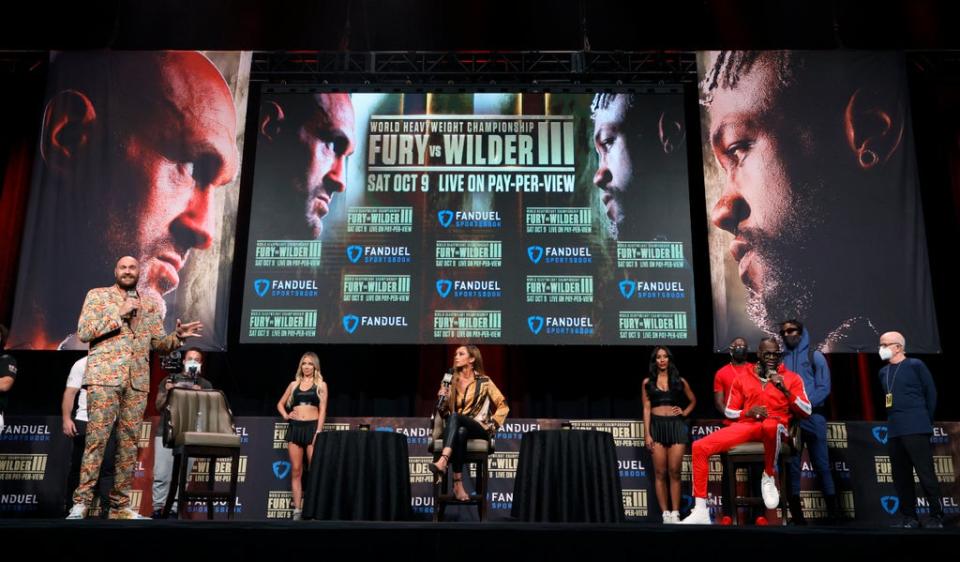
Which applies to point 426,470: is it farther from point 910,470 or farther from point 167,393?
point 910,470

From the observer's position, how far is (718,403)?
22.4 feet

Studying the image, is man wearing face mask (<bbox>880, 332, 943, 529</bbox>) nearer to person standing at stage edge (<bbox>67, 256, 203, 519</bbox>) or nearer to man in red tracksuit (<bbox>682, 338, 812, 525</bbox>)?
man in red tracksuit (<bbox>682, 338, 812, 525</bbox>)

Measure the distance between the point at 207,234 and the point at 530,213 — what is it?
3049 millimetres

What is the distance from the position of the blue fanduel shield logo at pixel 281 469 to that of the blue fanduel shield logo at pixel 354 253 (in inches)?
75.1

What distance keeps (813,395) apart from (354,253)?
4.12 metres

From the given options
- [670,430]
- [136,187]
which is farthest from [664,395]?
[136,187]

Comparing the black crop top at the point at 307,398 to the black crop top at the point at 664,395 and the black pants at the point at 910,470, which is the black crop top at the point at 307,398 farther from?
the black pants at the point at 910,470

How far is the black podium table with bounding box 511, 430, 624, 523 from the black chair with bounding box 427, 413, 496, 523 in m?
0.29

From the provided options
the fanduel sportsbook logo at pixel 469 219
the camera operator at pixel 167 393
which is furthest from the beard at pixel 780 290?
the camera operator at pixel 167 393

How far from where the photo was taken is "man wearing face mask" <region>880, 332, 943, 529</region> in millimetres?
5875

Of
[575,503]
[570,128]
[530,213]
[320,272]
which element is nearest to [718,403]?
[575,503]

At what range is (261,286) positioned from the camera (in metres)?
7.73

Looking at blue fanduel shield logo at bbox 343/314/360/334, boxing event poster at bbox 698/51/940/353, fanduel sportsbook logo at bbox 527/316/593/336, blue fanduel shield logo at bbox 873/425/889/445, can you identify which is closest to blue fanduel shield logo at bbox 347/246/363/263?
blue fanduel shield logo at bbox 343/314/360/334

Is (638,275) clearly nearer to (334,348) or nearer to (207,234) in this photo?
(334,348)
